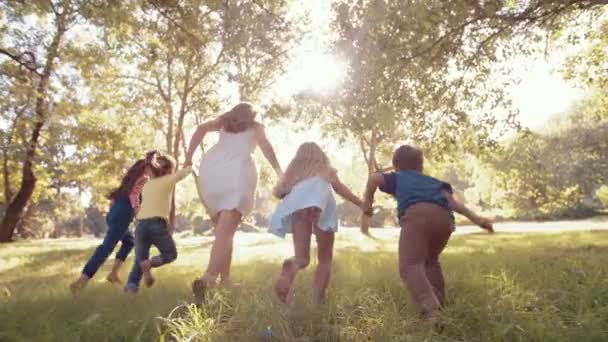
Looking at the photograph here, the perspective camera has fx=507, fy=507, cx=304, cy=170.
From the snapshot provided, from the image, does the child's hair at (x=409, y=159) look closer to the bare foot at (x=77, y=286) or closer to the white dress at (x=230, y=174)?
the white dress at (x=230, y=174)

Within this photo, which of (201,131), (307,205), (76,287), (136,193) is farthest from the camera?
(136,193)

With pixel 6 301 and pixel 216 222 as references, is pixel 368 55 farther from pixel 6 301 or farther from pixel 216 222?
pixel 6 301

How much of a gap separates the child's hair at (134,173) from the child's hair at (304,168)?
6.80 ft

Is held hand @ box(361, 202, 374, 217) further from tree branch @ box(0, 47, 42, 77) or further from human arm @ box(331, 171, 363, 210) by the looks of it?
tree branch @ box(0, 47, 42, 77)

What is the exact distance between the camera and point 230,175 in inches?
212

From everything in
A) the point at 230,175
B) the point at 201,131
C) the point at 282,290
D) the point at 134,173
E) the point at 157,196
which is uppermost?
the point at 201,131

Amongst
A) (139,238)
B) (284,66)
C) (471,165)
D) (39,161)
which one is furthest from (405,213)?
(39,161)

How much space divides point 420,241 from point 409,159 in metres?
0.86

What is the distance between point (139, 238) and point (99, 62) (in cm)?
1213

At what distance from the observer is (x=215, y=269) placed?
5.14 m

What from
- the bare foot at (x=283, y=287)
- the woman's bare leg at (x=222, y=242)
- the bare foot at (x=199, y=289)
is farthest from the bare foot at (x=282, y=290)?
the woman's bare leg at (x=222, y=242)

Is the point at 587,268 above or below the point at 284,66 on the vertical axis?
below

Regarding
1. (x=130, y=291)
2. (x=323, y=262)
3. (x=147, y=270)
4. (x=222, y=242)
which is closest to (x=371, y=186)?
(x=323, y=262)

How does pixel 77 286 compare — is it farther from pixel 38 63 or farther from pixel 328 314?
pixel 38 63
